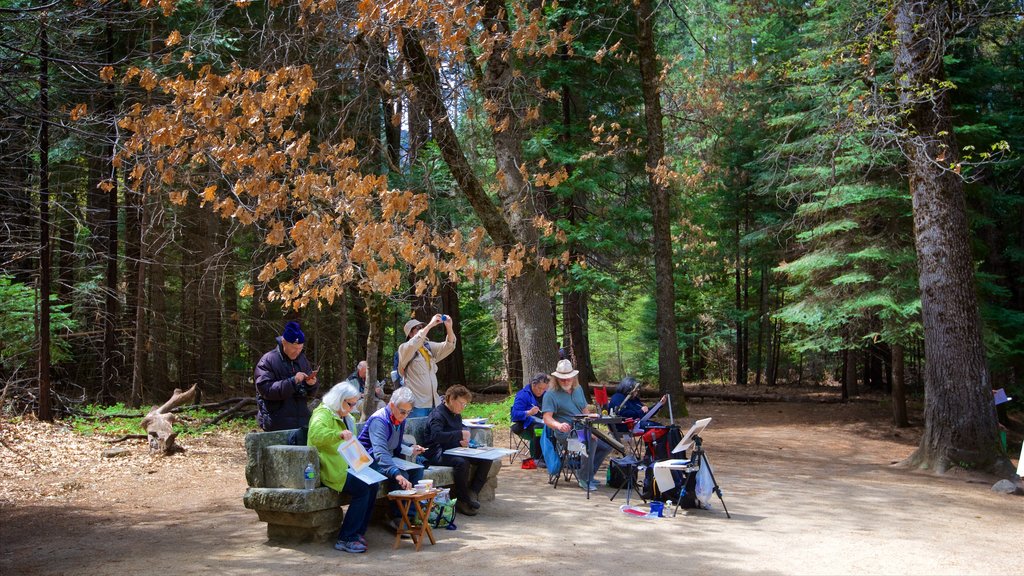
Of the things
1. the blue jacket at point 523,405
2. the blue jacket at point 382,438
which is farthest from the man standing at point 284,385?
the blue jacket at point 523,405

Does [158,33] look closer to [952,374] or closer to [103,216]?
[103,216]

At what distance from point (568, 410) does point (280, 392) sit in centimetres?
350

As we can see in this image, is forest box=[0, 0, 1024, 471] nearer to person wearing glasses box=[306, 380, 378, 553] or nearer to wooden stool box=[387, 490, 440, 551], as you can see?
person wearing glasses box=[306, 380, 378, 553]

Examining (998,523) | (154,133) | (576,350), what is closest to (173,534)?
(154,133)

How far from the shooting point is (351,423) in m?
6.29

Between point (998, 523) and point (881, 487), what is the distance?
1731 mm

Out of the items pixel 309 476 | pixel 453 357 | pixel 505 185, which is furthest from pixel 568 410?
pixel 453 357

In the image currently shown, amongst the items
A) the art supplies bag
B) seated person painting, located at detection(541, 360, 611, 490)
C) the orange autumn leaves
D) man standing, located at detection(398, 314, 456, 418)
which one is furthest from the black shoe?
the orange autumn leaves

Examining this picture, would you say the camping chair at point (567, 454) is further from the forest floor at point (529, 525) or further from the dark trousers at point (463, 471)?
the dark trousers at point (463, 471)

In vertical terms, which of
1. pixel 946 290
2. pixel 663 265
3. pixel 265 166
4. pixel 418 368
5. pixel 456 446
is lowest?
pixel 456 446

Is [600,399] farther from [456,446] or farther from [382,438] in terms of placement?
[382,438]

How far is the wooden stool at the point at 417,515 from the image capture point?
19.4ft

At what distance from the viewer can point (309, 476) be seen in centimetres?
577

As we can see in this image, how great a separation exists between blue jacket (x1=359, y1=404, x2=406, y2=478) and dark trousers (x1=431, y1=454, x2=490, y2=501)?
69 centimetres
